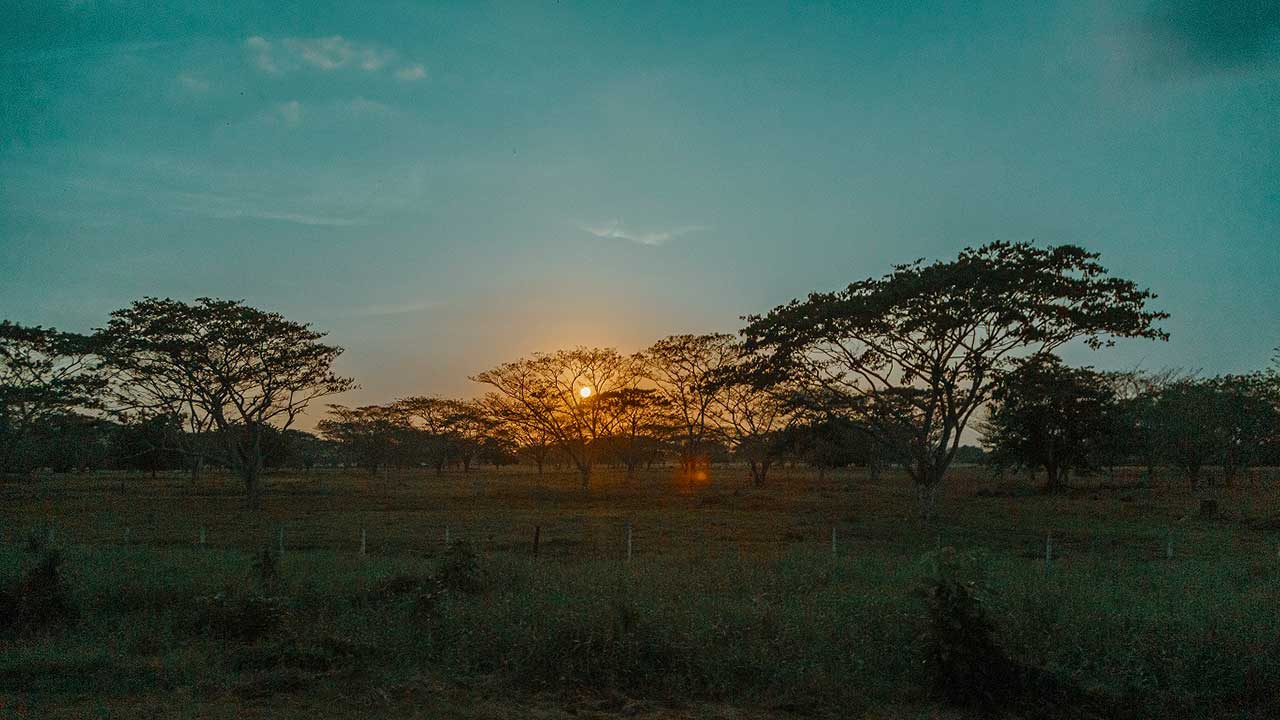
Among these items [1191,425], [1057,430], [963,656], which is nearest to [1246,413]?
[1191,425]

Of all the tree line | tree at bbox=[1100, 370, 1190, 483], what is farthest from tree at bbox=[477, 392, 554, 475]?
tree at bbox=[1100, 370, 1190, 483]

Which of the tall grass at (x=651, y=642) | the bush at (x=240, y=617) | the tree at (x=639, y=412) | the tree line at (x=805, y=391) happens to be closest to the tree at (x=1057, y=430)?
the tree line at (x=805, y=391)

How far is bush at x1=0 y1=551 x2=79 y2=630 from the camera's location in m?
10.9

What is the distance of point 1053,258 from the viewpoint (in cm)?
2550

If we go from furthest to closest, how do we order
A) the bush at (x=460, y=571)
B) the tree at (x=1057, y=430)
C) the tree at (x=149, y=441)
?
the tree at (x=1057, y=430) → the tree at (x=149, y=441) → the bush at (x=460, y=571)

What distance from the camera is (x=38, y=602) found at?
11.1 meters

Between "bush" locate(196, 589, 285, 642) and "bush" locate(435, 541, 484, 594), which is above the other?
"bush" locate(435, 541, 484, 594)

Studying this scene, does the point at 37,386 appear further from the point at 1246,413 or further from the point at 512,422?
the point at 1246,413

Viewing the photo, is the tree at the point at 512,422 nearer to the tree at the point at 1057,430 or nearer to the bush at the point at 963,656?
the tree at the point at 1057,430

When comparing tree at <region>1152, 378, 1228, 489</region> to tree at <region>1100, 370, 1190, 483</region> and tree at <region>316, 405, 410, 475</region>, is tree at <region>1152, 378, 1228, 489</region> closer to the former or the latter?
tree at <region>1100, 370, 1190, 483</region>

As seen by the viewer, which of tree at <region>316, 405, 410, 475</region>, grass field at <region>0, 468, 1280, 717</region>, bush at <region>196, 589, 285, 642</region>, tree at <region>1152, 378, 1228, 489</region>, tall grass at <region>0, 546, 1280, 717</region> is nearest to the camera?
grass field at <region>0, 468, 1280, 717</region>

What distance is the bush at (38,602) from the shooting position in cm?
1092

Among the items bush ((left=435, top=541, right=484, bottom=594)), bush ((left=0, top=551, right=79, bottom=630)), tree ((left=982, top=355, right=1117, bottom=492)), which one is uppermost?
tree ((left=982, top=355, right=1117, bottom=492))

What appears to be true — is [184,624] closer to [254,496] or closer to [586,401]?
[254,496]
